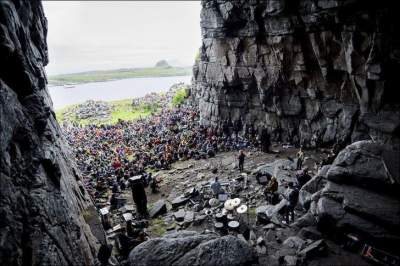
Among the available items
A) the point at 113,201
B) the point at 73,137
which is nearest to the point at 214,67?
the point at 113,201

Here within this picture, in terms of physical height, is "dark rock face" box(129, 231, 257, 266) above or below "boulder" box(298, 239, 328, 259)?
above

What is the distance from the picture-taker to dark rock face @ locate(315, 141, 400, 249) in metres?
14.9

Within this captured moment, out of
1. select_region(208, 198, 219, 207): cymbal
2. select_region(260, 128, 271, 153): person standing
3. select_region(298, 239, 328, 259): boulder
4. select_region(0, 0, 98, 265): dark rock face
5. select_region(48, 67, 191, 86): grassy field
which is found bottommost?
select_region(208, 198, 219, 207): cymbal

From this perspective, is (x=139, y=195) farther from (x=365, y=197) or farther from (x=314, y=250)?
(x=365, y=197)

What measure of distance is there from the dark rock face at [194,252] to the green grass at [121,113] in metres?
52.6

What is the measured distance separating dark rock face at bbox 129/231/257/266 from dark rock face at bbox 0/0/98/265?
2680 millimetres

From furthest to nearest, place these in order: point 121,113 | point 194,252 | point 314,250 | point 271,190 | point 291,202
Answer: point 121,113, point 271,190, point 291,202, point 314,250, point 194,252

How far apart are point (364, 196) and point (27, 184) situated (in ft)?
51.1

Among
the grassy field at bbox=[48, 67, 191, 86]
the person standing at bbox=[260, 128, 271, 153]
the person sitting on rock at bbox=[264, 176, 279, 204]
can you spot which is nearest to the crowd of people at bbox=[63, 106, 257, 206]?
the person standing at bbox=[260, 128, 271, 153]

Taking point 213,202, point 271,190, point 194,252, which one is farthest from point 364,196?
point 213,202

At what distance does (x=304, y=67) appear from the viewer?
100 feet

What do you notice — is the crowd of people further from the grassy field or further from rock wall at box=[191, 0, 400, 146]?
the grassy field

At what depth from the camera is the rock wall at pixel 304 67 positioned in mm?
22750

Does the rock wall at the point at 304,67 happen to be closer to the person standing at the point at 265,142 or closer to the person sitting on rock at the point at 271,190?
the person standing at the point at 265,142
